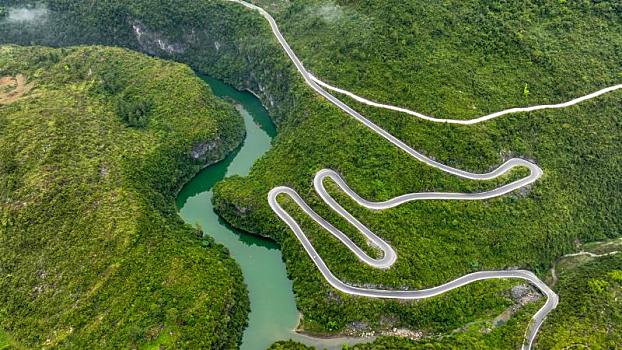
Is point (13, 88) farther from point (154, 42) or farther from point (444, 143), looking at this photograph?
point (444, 143)

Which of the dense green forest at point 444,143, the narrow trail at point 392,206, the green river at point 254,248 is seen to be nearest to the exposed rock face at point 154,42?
the green river at point 254,248

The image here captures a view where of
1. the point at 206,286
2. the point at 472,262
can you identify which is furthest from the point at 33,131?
the point at 472,262

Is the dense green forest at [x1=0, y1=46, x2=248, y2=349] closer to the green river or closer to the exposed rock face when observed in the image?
the green river

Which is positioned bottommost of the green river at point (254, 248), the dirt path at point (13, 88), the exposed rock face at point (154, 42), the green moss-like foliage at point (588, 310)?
the green river at point (254, 248)

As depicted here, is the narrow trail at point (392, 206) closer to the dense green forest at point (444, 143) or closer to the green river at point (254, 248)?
the dense green forest at point (444, 143)

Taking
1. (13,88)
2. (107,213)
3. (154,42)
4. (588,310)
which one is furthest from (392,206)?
(13,88)

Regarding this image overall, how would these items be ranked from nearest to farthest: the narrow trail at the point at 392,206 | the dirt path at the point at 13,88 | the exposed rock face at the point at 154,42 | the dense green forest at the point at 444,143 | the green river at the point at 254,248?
1. the narrow trail at the point at 392,206
2. the green river at the point at 254,248
3. the dense green forest at the point at 444,143
4. the dirt path at the point at 13,88
5. the exposed rock face at the point at 154,42
